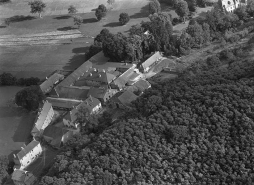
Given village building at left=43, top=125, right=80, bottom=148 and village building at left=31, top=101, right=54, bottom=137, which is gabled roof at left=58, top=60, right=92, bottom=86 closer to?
village building at left=31, top=101, right=54, bottom=137

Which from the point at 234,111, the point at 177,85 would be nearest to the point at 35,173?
the point at 177,85

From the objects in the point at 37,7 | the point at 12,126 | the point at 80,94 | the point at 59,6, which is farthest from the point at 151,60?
→ the point at 59,6

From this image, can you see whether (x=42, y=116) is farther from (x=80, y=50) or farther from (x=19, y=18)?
(x=19, y=18)

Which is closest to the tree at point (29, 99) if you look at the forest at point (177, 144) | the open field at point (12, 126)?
the open field at point (12, 126)

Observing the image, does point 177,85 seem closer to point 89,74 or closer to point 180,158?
point 180,158

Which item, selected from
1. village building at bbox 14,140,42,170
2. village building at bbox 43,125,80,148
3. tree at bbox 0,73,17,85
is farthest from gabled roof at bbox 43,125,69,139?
tree at bbox 0,73,17,85

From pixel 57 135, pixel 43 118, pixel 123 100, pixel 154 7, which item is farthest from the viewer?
pixel 154 7

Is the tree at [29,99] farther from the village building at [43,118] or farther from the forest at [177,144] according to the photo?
the forest at [177,144]
